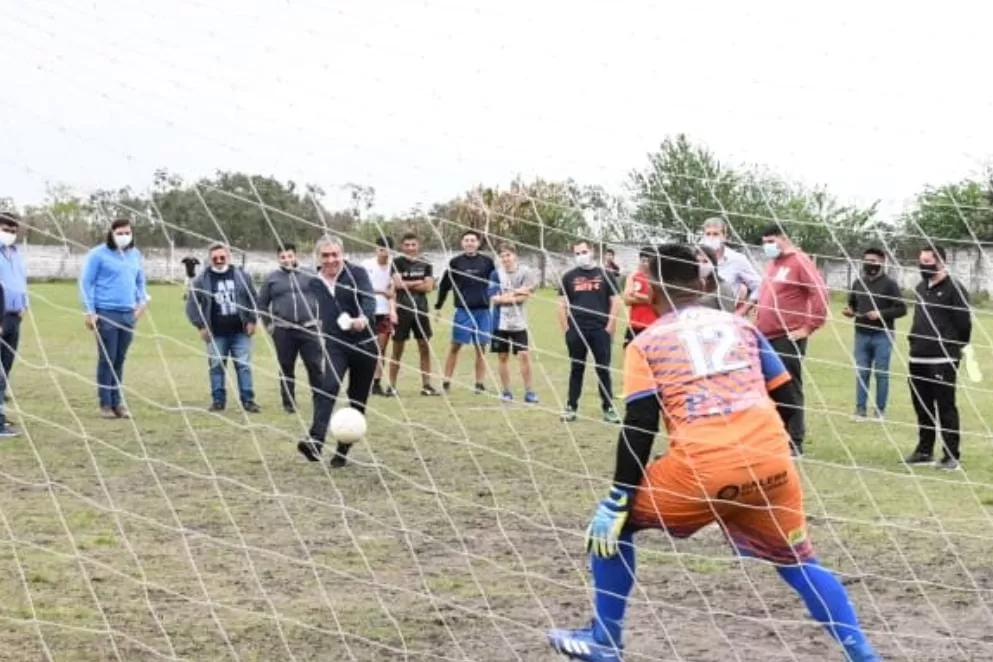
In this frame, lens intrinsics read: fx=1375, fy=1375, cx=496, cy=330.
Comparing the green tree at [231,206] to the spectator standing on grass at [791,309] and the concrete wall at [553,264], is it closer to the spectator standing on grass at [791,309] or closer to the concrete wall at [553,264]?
the concrete wall at [553,264]

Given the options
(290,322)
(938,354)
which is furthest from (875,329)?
(290,322)

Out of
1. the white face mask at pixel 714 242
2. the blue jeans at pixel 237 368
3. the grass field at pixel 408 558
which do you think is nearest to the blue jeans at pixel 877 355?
the grass field at pixel 408 558

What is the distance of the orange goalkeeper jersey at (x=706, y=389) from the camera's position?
14.6ft

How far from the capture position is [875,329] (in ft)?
33.7

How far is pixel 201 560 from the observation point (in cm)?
626

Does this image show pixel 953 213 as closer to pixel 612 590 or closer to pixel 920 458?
pixel 612 590

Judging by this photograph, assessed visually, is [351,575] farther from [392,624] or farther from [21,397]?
[21,397]

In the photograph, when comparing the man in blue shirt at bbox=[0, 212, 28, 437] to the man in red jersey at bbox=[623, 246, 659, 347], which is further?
the man in blue shirt at bbox=[0, 212, 28, 437]

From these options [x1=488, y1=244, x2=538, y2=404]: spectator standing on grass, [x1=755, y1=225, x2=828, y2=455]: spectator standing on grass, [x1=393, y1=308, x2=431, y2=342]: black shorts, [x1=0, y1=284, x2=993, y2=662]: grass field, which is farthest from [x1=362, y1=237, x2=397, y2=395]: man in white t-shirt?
[x1=755, y1=225, x2=828, y2=455]: spectator standing on grass

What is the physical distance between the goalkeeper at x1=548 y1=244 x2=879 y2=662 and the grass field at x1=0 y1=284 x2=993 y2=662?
48 cm

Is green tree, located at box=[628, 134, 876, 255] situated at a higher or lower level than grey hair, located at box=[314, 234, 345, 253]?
higher

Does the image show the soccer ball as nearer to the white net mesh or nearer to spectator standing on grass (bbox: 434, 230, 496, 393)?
the white net mesh

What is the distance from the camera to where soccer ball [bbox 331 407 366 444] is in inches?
336

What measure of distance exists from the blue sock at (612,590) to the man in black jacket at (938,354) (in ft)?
15.3
